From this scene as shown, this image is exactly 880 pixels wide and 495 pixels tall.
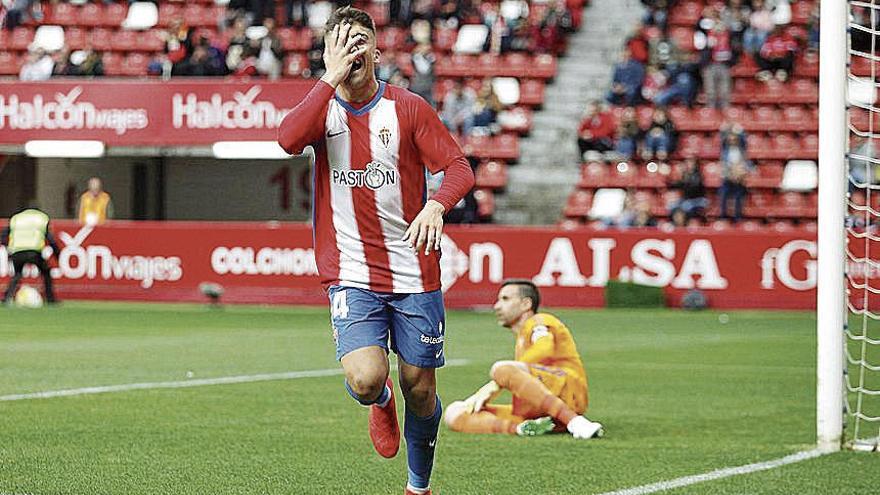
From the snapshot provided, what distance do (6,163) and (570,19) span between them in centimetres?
1109

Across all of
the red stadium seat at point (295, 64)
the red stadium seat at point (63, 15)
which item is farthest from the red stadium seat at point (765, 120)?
the red stadium seat at point (63, 15)

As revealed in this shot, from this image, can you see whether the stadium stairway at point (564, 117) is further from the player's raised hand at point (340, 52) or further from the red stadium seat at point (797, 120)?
the player's raised hand at point (340, 52)

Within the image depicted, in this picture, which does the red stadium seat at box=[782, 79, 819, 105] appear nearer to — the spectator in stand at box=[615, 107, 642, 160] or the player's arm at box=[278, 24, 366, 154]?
the spectator in stand at box=[615, 107, 642, 160]

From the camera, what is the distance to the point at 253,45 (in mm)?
29234

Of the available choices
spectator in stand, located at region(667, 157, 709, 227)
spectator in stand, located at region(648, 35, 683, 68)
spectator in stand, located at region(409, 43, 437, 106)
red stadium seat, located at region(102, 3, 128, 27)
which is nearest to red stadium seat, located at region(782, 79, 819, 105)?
spectator in stand, located at region(648, 35, 683, 68)

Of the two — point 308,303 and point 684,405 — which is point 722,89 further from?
point 684,405

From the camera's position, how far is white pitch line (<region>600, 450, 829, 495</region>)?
7.35 metres

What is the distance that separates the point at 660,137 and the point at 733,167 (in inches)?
65.9

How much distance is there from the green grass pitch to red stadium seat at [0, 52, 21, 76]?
13.4 meters

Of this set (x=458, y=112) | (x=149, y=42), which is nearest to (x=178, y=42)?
(x=149, y=42)

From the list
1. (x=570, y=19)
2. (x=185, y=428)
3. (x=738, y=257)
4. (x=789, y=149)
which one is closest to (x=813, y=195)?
(x=789, y=149)

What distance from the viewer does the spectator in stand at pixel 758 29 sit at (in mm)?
28797

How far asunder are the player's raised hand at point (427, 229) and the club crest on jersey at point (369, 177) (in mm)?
386

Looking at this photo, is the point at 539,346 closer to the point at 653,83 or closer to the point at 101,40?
the point at 653,83
